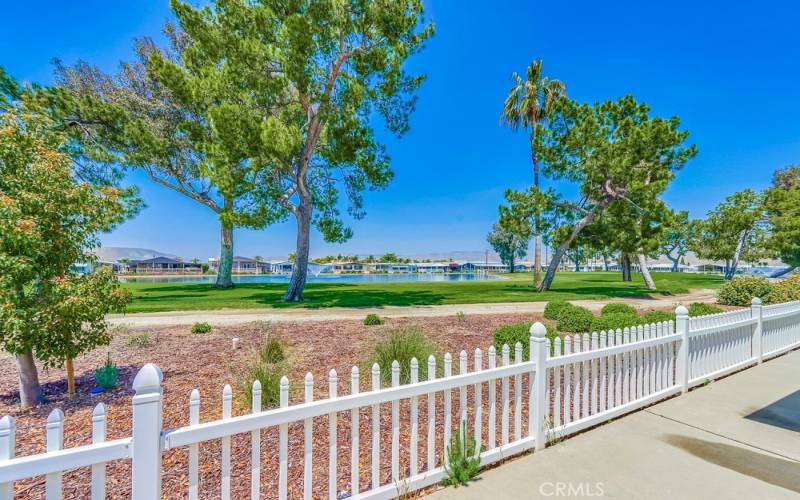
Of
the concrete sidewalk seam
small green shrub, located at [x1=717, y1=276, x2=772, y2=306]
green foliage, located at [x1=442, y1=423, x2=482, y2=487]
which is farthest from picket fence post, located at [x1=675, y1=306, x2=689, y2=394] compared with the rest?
small green shrub, located at [x1=717, y1=276, x2=772, y2=306]

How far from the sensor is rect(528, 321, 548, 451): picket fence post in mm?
3498

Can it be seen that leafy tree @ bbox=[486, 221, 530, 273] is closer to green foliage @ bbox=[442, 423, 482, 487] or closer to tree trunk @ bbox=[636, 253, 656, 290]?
tree trunk @ bbox=[636, 253, 656, 290]

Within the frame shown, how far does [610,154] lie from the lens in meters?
18.8

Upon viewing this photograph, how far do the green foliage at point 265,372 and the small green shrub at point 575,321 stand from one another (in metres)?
5.84

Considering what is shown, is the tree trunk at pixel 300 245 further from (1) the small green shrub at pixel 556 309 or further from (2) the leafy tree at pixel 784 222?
(2) the leafy tree at pixel 784 222

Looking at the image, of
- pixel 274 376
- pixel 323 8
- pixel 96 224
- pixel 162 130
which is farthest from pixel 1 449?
pixel 162 130

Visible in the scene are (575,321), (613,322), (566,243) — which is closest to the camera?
(613,322)

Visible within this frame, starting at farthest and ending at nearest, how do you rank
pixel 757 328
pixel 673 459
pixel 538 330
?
pixel 757 328
pixel 538 330
pixel 673 459

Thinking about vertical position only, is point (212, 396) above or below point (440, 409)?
above

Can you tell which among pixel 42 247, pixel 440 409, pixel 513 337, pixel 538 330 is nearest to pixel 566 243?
pixel 513 337

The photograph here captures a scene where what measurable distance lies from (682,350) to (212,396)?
577 cm

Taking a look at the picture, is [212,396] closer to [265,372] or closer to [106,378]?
[265,372]

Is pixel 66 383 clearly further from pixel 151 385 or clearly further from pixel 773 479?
pixel 773 479

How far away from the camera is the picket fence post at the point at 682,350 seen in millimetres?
4914
